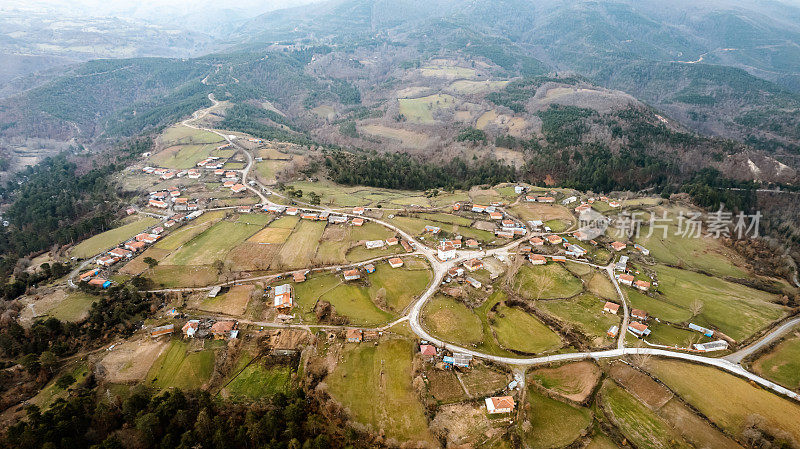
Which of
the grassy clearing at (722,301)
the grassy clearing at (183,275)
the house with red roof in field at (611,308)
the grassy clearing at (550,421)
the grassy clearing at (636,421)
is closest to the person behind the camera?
the grassy clearing at (636,421)

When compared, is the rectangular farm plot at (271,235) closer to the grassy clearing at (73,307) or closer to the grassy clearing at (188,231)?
the grassy clearing at (188,231)

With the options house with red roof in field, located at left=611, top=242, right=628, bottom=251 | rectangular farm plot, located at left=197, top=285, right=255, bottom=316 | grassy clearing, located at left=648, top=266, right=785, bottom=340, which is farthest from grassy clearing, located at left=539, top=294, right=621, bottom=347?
rectangular farm plot, located at left=197, top=285, right=255, bottom=316

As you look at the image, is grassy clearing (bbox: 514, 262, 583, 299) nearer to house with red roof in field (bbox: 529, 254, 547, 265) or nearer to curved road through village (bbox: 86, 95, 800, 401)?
house with red roof in field (bbox: 529, 254, 547, 265)

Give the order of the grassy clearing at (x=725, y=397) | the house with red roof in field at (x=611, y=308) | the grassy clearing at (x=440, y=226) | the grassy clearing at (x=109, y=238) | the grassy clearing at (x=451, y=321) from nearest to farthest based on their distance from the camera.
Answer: the grassy clearing at (x=725, y=397) → the grassy clearing at (x=451, y=321) → the house with red roof in field at (x=611, y=308) → the grassy clearing at (x=109, y=238) → the grassy clearing at (x=440, y=226)

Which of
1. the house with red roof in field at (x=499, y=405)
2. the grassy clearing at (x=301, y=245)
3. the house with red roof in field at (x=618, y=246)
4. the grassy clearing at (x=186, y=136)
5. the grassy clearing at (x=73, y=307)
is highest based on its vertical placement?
the grassy clearing at (x=186, y=136)

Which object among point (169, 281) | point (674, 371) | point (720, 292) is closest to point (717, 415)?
point (674, 371)

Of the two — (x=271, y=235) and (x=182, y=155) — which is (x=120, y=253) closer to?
(x=271, y=235)

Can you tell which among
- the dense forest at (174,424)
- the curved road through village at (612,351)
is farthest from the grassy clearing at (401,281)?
the dense forest at (174,424)

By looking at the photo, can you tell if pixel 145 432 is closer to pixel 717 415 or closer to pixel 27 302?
pixel 27 302
